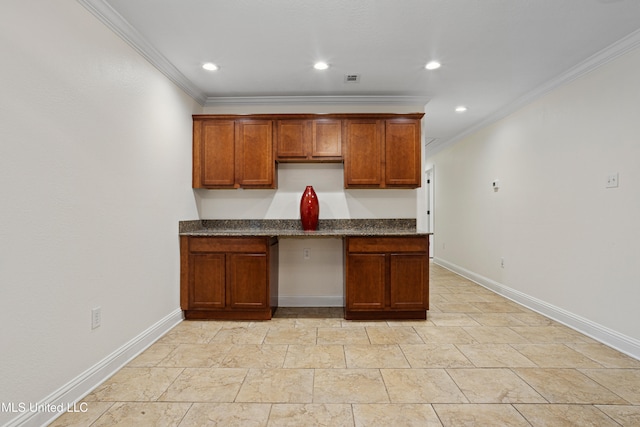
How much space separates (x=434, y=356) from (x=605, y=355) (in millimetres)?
1318

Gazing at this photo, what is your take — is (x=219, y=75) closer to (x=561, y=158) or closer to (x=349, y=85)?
(x=349, y=85)

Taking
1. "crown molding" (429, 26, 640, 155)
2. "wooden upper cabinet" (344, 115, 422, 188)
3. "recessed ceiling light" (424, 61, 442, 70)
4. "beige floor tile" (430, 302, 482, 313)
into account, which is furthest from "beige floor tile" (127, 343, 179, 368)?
"crown molding" (429, 26, 640, 155)

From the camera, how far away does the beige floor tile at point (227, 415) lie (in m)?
1.65

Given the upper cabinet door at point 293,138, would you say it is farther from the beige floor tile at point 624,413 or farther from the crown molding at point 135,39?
the beige floor tile at point 624,413

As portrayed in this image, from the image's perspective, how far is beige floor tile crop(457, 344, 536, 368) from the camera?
7.53ft

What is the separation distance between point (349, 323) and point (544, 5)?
9.74 ft

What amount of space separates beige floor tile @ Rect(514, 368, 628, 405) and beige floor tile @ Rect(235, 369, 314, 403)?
1451mm

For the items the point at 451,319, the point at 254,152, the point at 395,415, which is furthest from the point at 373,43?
the point at 451,319

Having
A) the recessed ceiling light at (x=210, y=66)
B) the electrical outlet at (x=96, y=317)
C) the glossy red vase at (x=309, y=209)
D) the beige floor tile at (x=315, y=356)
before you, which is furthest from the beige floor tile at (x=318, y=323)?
the recessed ceiling light at (x=210, y=66)

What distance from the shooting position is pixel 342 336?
2.84 m

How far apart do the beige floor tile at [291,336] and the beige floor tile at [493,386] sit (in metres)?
1.16

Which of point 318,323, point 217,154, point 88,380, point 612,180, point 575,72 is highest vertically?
point 575,72

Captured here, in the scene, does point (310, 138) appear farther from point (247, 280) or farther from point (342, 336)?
point (342, 336)

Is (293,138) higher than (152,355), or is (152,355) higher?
(293,138)
